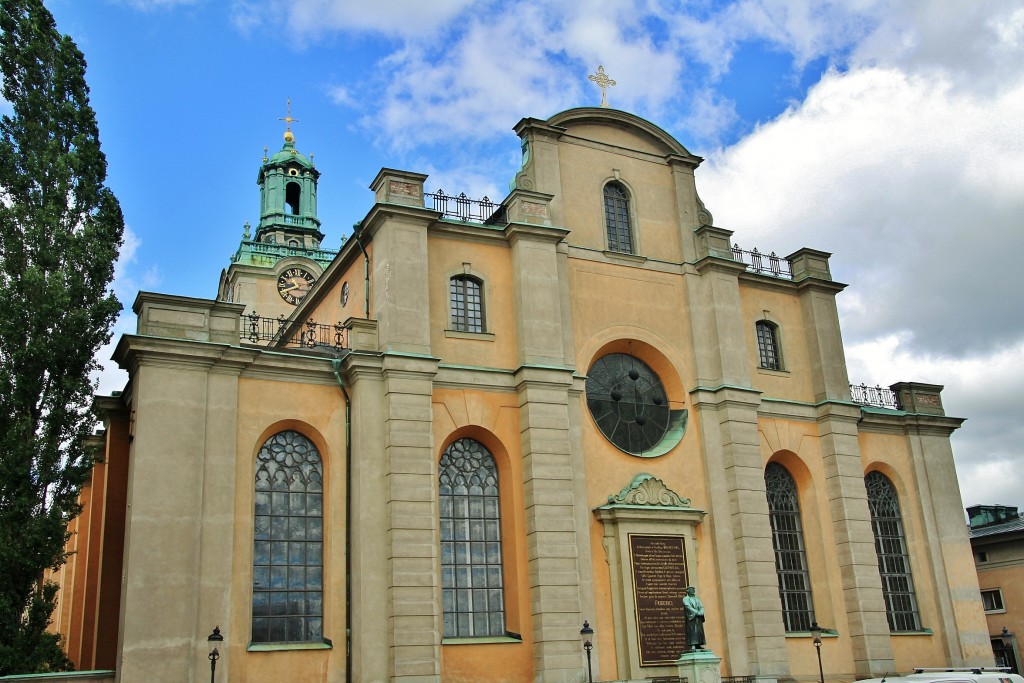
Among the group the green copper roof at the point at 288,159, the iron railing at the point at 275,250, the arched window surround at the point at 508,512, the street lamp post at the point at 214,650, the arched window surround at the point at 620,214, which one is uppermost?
the green copper roof at the point at 288,159

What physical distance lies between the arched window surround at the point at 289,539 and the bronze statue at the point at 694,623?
7837mm

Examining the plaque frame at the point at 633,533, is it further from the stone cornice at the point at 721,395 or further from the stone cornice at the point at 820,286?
the stone cornice at the point at 820,286

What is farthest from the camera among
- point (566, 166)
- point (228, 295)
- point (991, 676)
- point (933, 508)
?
point (228, 295)

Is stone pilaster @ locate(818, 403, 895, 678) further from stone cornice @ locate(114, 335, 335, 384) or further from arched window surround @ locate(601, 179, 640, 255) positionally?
stone cornice @ locate(114, 335, 335, 384)

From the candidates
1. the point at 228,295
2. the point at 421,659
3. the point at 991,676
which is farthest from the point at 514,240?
the point at 228,295

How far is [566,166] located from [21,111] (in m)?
13.2

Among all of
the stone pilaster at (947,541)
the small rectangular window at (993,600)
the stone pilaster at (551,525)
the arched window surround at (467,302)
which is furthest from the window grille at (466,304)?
the small rectangular window at (993,600)

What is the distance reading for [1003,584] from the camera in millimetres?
35875

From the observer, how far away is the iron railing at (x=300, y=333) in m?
23.6

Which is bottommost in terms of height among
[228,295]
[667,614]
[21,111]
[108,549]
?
[667,614]

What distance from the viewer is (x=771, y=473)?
28.5m

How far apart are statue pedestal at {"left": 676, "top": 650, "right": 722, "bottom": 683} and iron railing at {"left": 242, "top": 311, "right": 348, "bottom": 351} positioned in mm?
10312

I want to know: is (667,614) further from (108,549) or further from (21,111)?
(21,111)

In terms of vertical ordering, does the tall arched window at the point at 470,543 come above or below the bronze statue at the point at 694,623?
above
